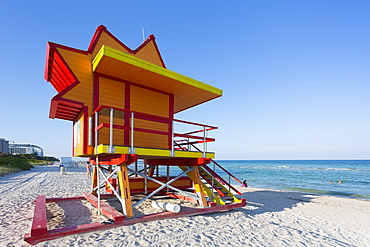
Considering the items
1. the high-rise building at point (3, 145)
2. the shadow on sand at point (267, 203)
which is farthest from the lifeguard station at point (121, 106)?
the high-rise building at point (3, 145)

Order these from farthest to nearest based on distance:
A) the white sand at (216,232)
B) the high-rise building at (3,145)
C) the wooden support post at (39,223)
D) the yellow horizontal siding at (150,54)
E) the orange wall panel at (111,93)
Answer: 1. the high-rise building at (3,145)
2. the yellow horizontal siding at (150,54)
3. the orange wall panel at (111,93)
4. the white sand at (216,232)
5. the wooden support post at (39,223)

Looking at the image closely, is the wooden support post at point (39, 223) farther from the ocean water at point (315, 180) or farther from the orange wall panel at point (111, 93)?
the ocean water at point (315, 180)

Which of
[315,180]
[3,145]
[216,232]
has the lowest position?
[315,180]

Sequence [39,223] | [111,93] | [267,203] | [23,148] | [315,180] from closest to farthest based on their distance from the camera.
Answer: [39,223]
[111,93]
[267,203]
[315,180]
[23,148]

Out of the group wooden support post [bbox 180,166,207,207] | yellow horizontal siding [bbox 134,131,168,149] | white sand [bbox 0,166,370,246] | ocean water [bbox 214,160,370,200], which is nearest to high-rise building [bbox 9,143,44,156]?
ocean water [bbox 214,160,370,200]

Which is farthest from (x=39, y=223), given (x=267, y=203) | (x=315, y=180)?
(x=315, y=180)

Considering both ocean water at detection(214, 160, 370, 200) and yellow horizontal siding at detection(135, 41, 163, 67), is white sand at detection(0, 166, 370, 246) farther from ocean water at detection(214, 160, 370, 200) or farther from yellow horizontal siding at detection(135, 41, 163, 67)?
ocean water at detection(214, 160, 370, 200)

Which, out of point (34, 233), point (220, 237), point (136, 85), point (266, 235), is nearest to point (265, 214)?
point (266, 235)

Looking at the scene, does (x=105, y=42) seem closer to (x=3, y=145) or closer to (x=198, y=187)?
(x=198, y=187)

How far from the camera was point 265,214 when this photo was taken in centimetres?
905

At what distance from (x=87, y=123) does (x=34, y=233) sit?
11.2ft

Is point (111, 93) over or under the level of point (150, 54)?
under

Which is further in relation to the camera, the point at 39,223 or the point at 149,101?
the point at 149,101

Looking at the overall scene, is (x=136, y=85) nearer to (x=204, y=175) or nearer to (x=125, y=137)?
(x=125, y=137)
